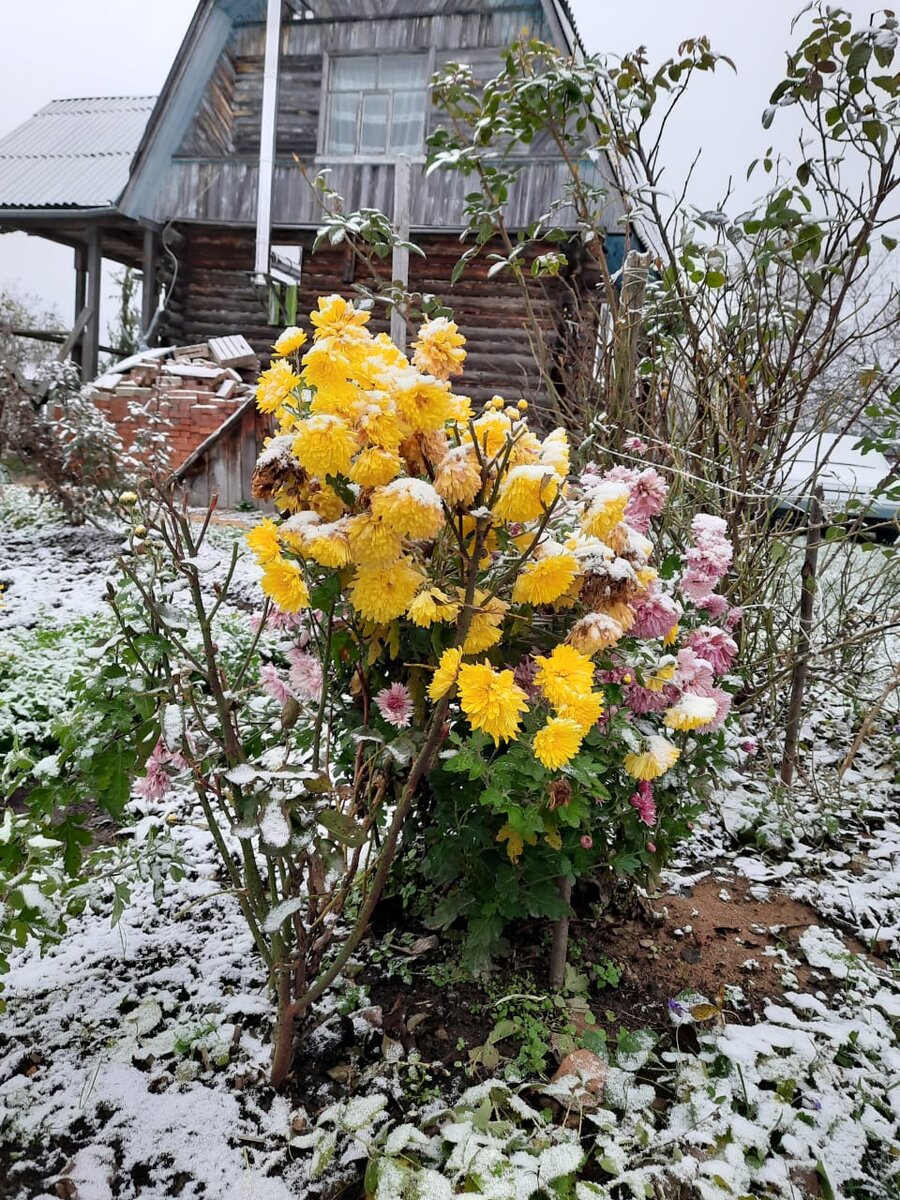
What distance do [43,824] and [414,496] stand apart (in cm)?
109

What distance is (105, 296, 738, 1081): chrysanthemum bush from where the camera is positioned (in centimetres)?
123

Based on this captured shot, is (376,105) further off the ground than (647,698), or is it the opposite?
(376,105)

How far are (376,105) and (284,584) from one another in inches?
413

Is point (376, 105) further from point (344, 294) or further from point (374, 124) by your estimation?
point (344, 294)

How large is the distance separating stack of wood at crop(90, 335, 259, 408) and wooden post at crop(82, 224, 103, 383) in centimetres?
156

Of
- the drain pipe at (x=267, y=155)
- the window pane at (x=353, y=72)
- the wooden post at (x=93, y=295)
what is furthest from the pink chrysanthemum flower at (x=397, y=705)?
the window pane at (x=353, y=72)

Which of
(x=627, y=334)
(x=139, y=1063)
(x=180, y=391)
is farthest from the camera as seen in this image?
(x=180, y=391)

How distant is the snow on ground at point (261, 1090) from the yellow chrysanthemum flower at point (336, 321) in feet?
3.06

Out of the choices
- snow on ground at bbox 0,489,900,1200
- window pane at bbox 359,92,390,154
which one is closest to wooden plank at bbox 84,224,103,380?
window pane at bbox 359,92,390,154

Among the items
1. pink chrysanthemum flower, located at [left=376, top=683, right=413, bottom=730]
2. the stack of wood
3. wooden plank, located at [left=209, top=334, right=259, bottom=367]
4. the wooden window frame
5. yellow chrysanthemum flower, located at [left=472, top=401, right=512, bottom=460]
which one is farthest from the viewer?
the wooden window frame

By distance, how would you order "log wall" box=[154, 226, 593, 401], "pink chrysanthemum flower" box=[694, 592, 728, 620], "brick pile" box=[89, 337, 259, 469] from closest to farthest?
"pink chrysanthemum flower" box=[694, 592, 728, 620] → "brick pile" box=[89, 337, 259, 469] → "log wall" box=[154, 226, 593, 401]

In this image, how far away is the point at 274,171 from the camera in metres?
9.67

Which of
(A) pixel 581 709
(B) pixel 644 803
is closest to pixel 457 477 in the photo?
(A) pixel 581 709

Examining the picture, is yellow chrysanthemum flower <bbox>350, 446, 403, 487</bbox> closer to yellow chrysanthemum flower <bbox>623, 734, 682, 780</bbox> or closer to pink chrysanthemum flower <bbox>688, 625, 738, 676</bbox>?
yellow chrysanthemum flower <bbox>623, 734, 682, 780</bbox>
